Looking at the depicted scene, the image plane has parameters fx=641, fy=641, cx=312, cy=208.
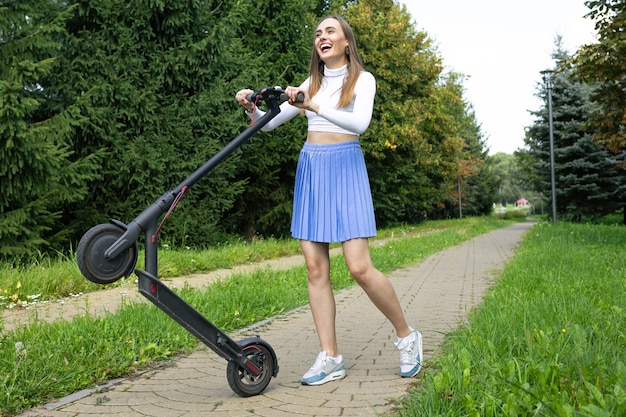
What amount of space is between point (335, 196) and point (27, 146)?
5.71 m

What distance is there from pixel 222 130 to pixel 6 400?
957 centimetres

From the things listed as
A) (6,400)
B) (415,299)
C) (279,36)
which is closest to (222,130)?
(279,36)

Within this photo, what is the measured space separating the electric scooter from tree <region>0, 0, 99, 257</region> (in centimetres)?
550

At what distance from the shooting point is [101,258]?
273 centimetres

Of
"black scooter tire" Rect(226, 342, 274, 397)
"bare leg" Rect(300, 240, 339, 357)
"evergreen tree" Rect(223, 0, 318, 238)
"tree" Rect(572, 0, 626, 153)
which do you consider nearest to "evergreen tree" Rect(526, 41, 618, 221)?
"evergreen tree" Rect(223, 0, 318, 238)

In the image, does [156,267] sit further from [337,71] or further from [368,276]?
[337,71]

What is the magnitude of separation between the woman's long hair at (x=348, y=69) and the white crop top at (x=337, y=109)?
0.10 ft

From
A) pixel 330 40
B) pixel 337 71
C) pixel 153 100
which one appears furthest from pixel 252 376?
pixel 153 100

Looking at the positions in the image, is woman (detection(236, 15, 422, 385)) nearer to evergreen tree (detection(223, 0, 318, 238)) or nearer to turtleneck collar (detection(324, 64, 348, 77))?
turtleneck collar (detection(324, 64, 348, 77))

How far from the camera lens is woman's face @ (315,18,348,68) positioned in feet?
11.7

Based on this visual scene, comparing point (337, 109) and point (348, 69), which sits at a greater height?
point (348, 69)

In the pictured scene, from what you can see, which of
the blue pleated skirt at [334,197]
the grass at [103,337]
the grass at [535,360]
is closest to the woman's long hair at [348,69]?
the blue pleated skirt at [334,197]

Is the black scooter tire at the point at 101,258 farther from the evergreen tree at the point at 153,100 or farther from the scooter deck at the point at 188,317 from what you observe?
the evergreen tree at the point at 153,100

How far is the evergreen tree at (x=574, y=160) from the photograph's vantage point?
2450cm
